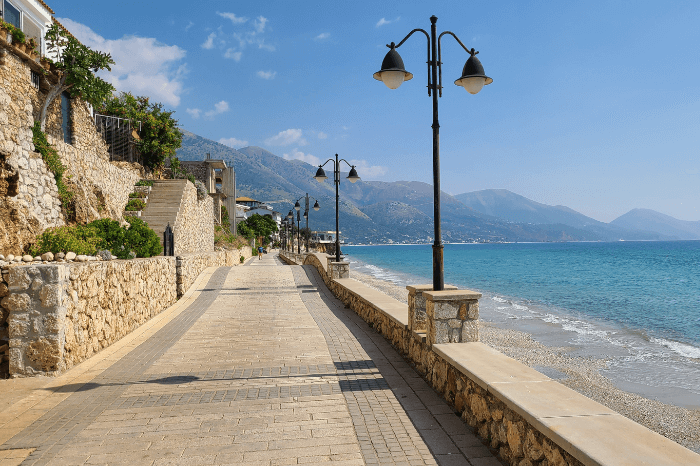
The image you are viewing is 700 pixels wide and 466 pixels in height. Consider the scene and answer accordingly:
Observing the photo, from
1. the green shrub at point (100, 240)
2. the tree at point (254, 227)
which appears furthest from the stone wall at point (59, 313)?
the tree at point (254, 227)

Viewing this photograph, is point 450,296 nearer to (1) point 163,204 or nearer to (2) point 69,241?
(2) point 69,241

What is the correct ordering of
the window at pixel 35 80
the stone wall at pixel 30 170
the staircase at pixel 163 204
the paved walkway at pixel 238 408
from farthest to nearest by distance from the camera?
the staircase at pixel 163 204 → the window at pixel 35 80 → the stone wall at pixel 30 170 → the paved walkway at pixel 238 408

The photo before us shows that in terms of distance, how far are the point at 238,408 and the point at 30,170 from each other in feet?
45.0

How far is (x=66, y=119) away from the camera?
20.4 metres

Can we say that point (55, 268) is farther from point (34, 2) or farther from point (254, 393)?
point (34, 2)

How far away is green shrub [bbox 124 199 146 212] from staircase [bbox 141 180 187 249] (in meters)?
0.27

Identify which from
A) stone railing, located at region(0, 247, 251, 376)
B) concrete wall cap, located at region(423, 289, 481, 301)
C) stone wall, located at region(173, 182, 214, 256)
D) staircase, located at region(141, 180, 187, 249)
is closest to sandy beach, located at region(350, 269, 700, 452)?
concrete wall cap, located at region(423, 289, 481, 301)

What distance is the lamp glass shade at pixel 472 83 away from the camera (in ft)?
19.9

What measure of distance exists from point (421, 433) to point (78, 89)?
20966mm

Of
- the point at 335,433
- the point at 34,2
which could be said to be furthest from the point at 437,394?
the point at 34,2

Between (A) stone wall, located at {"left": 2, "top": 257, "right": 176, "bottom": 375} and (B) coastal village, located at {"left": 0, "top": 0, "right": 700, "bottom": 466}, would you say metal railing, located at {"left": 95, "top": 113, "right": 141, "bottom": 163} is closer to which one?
(B) coastal village, located at {"left": 0, "top": 0, "right": 700, "bottom": 466}

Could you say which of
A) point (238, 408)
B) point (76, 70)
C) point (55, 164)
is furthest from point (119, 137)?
point (238, 408)

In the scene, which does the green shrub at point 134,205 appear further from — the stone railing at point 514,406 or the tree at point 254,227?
the tree at point 254,227

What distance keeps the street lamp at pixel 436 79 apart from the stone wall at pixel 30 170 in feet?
39.5
